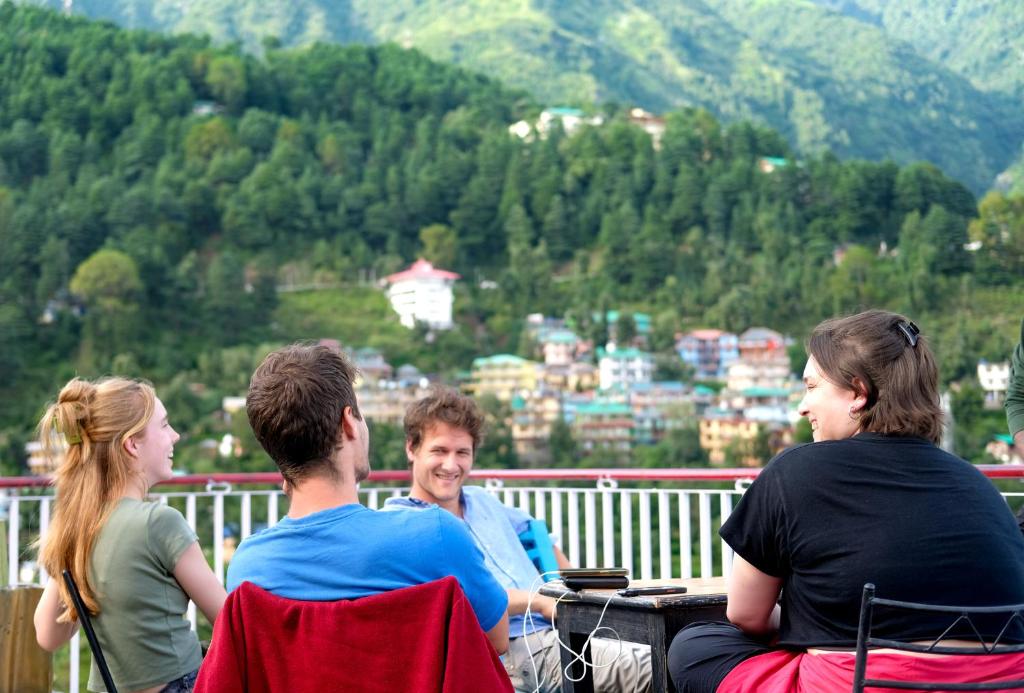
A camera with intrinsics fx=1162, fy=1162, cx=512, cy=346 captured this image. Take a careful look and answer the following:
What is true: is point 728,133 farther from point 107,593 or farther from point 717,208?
point 107,593

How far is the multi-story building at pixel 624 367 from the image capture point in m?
71.1

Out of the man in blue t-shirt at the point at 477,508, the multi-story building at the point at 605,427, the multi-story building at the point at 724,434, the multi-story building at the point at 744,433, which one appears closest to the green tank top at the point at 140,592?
the man in blue t-shirt at the point at 477,508

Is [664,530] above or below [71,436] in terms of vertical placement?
below

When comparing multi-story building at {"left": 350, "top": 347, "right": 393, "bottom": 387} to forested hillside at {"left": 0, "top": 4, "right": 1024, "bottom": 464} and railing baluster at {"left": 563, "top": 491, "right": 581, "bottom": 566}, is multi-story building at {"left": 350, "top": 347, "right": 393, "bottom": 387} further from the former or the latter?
railing baluster at {"left": 563, "top": 491, "right": 581, "bottom": 566}

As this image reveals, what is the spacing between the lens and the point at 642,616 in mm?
1837

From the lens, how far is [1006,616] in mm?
1517

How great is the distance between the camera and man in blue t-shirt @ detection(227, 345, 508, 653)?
1.36 metres

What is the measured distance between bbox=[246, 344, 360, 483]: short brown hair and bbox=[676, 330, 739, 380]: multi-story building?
2720 inches

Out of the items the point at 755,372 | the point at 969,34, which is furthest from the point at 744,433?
the point at 969,34

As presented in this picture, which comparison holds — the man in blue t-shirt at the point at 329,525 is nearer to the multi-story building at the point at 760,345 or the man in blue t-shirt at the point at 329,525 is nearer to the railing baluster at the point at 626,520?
the railing baluster at the point at 626,520

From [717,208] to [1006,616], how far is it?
251 ft

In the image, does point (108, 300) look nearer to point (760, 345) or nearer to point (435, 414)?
point (760, 345)

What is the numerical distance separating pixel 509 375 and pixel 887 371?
6864 centimetres

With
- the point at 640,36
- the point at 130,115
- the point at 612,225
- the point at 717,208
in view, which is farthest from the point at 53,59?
the point at 640,36
